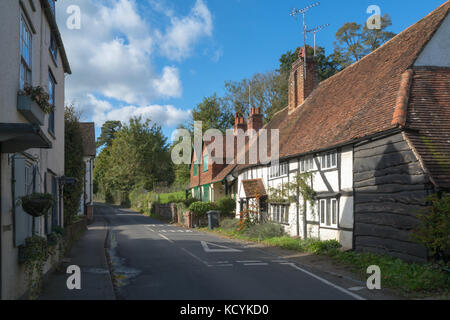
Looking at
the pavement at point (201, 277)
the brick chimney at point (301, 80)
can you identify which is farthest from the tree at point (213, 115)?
the pavement at point (201, 277)

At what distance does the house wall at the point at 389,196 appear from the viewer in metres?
9.90

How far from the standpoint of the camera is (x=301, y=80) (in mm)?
22406

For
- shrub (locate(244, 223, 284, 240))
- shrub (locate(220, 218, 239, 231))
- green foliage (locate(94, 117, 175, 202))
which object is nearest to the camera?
shrub (locate(244, 223, 284, 240))

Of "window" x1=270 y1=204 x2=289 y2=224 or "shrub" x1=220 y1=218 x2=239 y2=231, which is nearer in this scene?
"window" x1=270 y1=204 x2=289 y2=224

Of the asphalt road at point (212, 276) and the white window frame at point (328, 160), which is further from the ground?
the white window frame at point (328, 160)

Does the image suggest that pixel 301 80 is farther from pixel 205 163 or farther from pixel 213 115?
pixel 213 115

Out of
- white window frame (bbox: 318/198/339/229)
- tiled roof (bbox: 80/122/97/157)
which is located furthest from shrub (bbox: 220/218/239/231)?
tiled roof (bbox: 80/122/97/157)

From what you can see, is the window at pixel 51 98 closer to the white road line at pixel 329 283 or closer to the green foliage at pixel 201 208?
the white road line at pixel 329 283

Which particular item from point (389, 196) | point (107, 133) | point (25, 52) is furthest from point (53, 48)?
point (107, 133)

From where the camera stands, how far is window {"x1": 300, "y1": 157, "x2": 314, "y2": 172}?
15.6 meters

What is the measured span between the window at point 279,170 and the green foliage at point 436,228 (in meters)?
8.77

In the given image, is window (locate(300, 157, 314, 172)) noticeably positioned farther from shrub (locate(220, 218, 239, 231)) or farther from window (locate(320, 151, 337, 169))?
shrub (locate(220, 218, 239, 231))

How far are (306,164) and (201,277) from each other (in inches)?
317

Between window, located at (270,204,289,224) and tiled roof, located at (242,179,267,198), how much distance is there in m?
0.99
